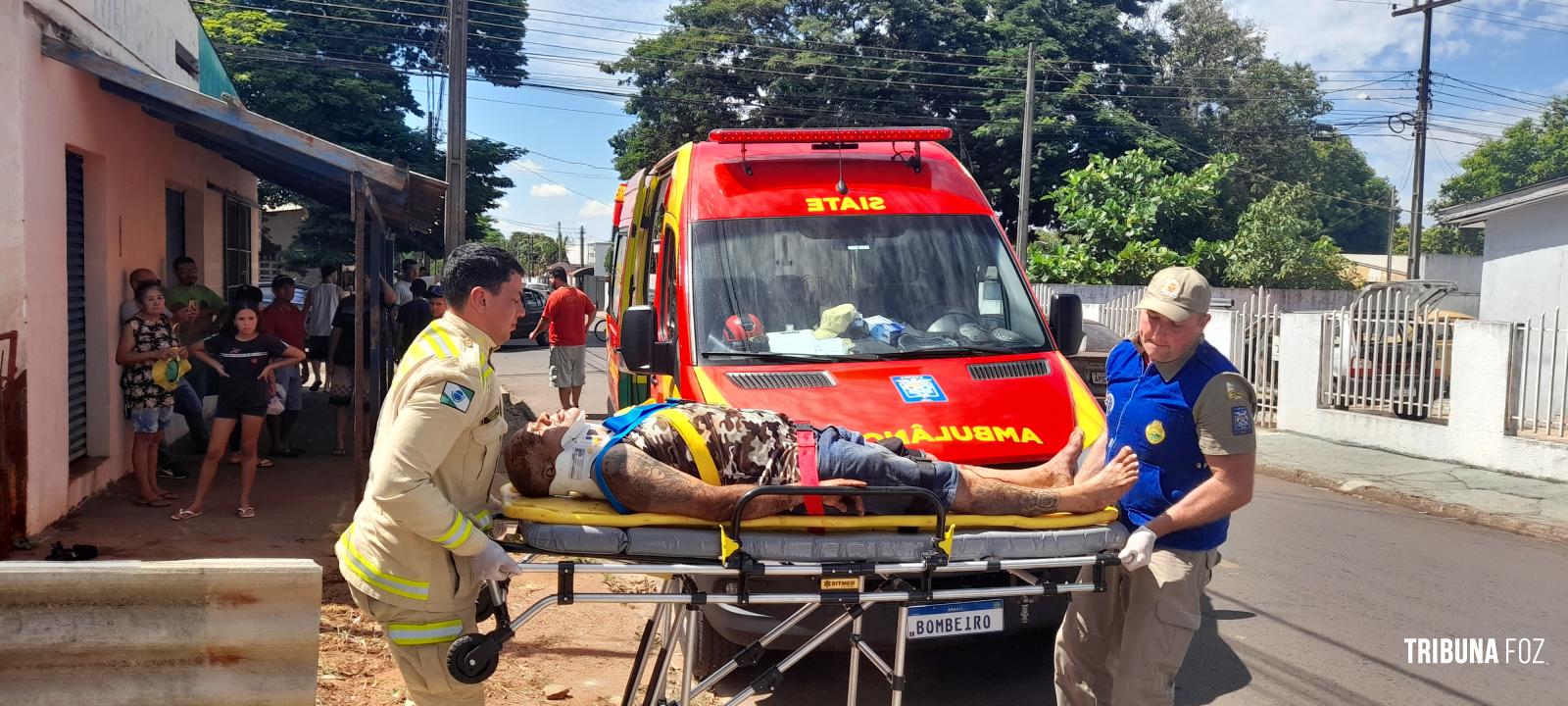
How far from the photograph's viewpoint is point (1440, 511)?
9695mm

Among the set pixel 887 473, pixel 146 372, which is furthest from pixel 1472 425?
pixel 146 372

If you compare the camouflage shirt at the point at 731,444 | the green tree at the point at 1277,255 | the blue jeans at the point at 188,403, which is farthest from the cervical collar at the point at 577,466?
the green tree at the point at 1277,255

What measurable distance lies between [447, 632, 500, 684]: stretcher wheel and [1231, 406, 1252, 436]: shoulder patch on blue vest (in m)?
2.39

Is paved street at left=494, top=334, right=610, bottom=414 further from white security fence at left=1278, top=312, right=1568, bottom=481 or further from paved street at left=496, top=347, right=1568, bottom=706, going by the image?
white security fence at left=1278, top=312, right=1568, bottom=481

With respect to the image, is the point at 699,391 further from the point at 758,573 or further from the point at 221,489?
the point at 221,489

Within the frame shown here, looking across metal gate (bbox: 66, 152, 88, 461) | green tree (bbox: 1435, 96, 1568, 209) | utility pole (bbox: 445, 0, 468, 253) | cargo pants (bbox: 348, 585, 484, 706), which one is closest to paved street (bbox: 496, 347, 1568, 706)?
cargo pants (bbox: 348, 585, 484, 706)

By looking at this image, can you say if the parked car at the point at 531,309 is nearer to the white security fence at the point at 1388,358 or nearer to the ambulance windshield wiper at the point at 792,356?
the white security fence at the point at 1388,358

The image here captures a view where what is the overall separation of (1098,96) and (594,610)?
32774 millimetres

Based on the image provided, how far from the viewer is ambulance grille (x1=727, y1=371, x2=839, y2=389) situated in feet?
16.7

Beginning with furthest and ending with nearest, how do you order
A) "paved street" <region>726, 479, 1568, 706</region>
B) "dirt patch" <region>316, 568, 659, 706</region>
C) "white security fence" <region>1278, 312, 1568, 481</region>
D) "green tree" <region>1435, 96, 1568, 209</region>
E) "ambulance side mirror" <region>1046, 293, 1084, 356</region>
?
"green tree" <region>1435, 96, 1568, 209</region> → "white security fence" <region>1278, 312, 1568, 481</region> → "ambulance side mirror" <region>1046, 293, 1084, 356</region> → "paved street" <region>726, 479, 1568, 706</region> → "dirt patch" <region>316, 568, 659, 706</region>

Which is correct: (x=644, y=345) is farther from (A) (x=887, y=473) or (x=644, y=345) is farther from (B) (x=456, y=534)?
(B) (x=456, y=534)

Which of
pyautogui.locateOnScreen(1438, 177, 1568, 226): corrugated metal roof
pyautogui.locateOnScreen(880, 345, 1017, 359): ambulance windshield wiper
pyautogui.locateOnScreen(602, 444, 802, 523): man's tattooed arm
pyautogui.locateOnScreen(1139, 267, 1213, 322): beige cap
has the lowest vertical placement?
pyautogui.locateOnScreen(602, 444, 802, 523): man's tattooed arm

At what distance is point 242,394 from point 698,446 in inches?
217

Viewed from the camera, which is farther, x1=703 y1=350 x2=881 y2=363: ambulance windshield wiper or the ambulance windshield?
the ambulance windshield
